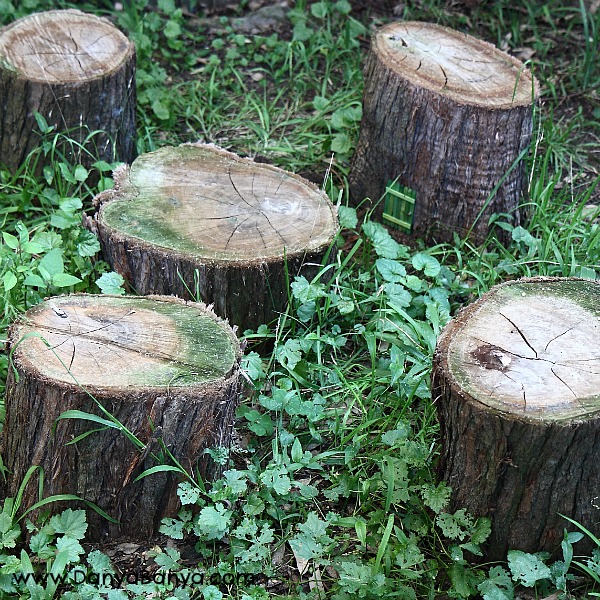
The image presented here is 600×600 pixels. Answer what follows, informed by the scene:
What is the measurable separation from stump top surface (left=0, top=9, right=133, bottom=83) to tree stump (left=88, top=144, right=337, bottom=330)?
64 centimetres

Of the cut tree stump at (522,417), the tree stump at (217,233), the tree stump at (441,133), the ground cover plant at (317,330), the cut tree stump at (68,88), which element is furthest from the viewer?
the cut tree stump at (68,88)

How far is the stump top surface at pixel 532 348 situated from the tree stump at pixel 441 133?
964 millimetres

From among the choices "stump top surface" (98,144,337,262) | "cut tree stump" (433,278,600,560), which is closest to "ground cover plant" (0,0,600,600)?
"cut tree stump" (433,278,600,560)

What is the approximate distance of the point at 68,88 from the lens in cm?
357

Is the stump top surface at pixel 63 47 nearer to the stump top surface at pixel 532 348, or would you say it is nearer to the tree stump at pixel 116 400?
the tree stump at pixel 116 400

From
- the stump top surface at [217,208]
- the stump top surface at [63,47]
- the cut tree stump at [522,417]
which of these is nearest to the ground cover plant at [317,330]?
the cut tree stump at [522,417]

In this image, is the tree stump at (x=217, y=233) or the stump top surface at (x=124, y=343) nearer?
the stump top surface at (x=124, y=343)

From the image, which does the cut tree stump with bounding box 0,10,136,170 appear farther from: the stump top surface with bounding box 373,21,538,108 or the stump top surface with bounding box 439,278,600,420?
the stump top surface with bounding box 439,278,600,420

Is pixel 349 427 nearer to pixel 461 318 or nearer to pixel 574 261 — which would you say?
pixel 461 318

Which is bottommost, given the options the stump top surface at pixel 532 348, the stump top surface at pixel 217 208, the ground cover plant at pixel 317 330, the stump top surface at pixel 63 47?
the ground cover plant at pixel 317 330

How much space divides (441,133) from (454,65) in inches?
15.9

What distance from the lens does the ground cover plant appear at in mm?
2404

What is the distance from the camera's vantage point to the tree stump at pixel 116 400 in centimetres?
229

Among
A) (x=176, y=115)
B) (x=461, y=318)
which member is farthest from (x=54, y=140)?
(x=461, y=318)
